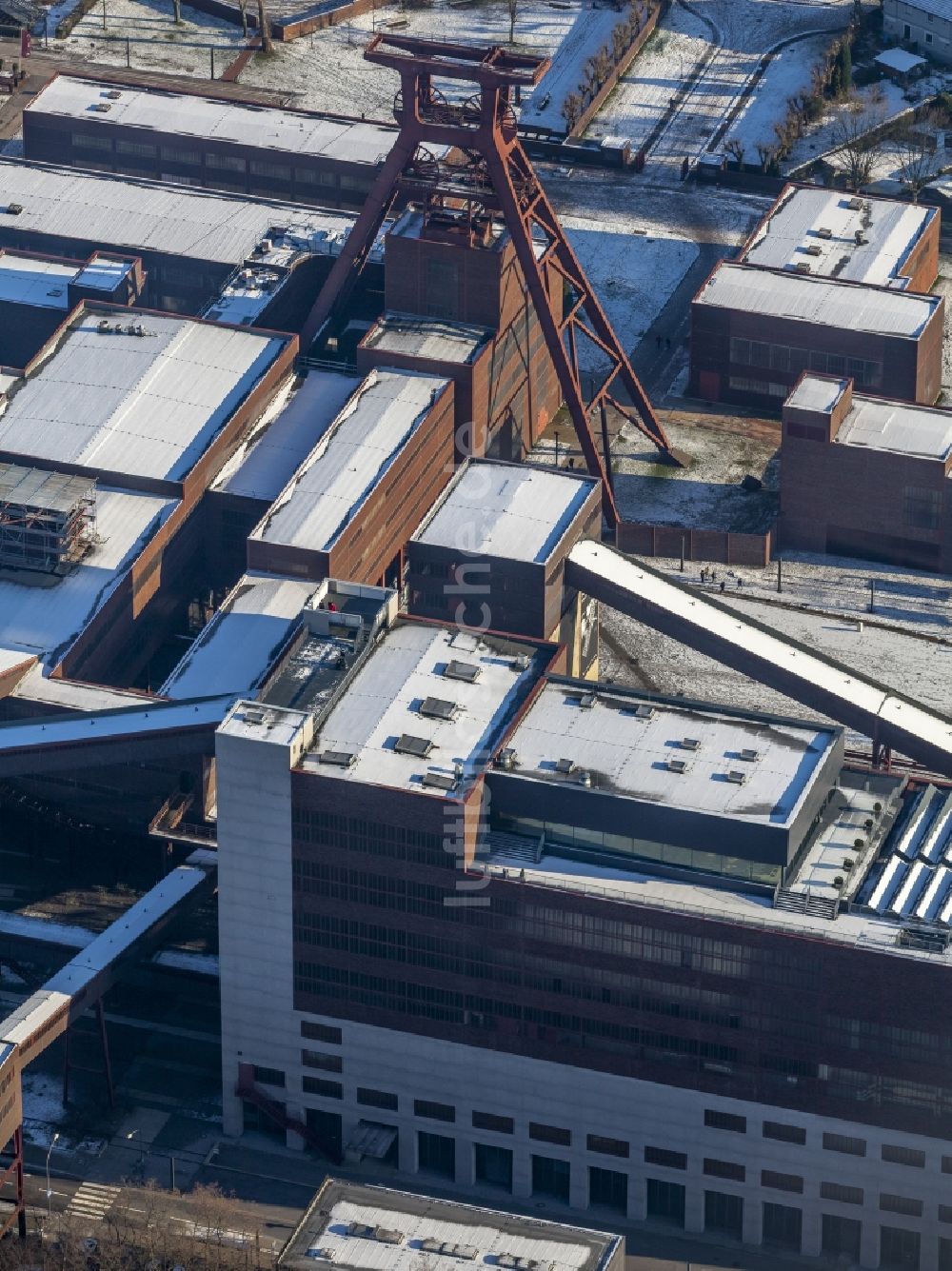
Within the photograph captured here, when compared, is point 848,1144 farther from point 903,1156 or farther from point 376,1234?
point 376,1234

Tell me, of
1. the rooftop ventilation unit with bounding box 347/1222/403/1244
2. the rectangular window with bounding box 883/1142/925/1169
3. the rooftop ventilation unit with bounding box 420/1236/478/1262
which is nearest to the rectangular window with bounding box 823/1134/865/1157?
the rectangular window with bounding box 883/1142/925/1169

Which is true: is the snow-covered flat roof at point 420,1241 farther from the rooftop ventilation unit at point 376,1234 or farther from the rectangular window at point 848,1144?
the rectangular window at point 848,1144

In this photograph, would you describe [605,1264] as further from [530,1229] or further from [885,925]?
[885,925]

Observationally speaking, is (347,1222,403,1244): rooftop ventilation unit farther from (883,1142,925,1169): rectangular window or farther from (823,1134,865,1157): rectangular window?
(883,1142,925,1169): rectangular window

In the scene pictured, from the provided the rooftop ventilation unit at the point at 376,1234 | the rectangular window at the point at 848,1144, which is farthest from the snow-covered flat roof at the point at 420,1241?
the rectangular window at the point at 848,1144

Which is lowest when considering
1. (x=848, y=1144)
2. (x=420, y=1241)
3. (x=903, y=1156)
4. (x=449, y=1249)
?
(x=848, y=1144)

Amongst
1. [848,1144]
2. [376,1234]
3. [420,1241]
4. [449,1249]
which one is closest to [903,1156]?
[848,1144]

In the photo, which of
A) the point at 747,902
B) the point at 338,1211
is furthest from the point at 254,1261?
the point at 747,902
